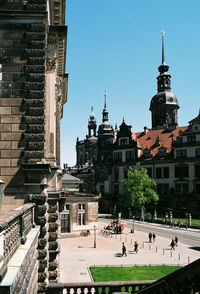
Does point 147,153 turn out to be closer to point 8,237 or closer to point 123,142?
point 123,142

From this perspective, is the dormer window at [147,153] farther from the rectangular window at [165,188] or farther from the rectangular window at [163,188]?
the rectangular window at [165,188]

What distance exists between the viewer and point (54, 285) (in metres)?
13.2

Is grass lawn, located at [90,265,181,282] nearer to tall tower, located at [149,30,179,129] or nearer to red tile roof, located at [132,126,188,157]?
red tile roof, located at [132,126,188,157]

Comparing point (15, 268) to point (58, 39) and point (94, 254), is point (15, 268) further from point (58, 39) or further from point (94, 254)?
point (94, 254)

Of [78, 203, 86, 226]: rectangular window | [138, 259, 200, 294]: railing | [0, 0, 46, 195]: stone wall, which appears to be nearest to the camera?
[138, 259, 200, 294]: railing

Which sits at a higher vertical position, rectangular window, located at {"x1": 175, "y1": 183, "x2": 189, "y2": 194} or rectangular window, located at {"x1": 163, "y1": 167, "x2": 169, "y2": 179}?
rectangular window, located at {"x1": 163, "y1": 167, "x2": 169, "y2": 179}

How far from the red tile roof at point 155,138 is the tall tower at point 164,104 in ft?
36.5

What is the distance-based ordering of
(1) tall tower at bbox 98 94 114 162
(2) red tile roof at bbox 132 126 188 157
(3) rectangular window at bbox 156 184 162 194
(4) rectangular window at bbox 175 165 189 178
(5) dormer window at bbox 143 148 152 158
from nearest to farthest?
(4) rectangular window at bbox 175 165 189 178 < (3) rectangular window at bbox 156 184 162 194 < (5) dormer window at bbox 143 148 152 158 < (2) red tile roof at bbox 132 126 188 157 < (1) tall tower at bbox 98 94 114 162

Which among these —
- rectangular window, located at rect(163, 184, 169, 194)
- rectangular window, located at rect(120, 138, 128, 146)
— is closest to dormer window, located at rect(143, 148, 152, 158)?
rectangular window, located at rect(120, 138, 128, 146)

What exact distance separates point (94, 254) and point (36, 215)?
21.3 meters

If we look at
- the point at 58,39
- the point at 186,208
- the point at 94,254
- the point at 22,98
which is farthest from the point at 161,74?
the point at 22,98

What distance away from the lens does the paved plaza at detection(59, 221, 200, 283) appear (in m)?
23.9

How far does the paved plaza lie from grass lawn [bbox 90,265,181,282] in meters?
0.86

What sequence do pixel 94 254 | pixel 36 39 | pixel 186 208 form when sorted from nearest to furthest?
pixel 36 39 → pixel 94 254 → pixel 186 208
